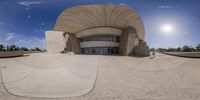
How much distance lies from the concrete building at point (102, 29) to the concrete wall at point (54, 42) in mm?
3931

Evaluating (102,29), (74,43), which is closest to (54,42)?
(74,43)

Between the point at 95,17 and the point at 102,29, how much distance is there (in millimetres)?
5060

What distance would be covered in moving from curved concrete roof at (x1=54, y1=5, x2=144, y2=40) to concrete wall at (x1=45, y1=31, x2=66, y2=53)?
11036 mm

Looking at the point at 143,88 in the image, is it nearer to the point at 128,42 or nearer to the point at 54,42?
the point at 128,42

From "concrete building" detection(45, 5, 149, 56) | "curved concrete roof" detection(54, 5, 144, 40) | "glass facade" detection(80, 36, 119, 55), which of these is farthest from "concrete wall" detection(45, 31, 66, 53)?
"glass facade" detection(80, 36, 119, 55)

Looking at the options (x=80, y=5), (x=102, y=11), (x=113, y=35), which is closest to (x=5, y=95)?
(x=80, y=5)

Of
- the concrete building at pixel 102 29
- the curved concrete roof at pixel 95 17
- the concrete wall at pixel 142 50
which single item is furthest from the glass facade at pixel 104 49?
the concrete wall at pixel 142 50

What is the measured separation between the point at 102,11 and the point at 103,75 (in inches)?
708

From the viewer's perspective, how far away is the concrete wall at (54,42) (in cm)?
4456

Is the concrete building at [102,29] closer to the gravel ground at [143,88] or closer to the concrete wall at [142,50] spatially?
the concrete wall at [142,50]

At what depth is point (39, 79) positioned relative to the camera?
923 cm

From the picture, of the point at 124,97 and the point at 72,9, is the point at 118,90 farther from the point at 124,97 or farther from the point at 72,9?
the point at 72,9

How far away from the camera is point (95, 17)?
2817cm

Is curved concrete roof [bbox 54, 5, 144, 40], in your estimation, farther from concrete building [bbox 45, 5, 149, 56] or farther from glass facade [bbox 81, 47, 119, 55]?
glass facade [bbox 81, 47, 119, 55]
